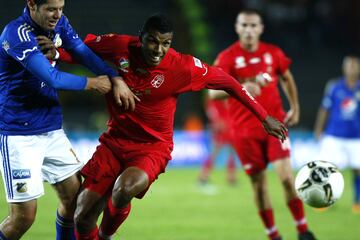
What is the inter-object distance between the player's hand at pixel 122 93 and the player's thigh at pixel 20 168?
2.71ft

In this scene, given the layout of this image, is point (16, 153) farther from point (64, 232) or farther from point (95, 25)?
point (95, 25)

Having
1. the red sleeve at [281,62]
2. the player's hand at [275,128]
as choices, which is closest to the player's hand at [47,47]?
the player's hand at [275,128]

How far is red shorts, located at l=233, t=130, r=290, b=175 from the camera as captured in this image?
24.1 ft

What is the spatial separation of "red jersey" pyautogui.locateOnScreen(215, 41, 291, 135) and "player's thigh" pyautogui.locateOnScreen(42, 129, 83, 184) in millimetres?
2251

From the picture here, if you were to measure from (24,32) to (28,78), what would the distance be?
44 centimetres

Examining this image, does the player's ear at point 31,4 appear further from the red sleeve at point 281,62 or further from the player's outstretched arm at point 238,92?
the red sleeve at point 281,62

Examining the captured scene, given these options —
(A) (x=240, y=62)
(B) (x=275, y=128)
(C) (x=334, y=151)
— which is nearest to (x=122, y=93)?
(B) (x=275, y=128)

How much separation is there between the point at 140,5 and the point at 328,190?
50.7ft

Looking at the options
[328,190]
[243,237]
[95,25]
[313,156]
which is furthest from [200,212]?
[95,25]

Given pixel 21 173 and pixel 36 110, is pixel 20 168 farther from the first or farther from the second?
pixel 36 110

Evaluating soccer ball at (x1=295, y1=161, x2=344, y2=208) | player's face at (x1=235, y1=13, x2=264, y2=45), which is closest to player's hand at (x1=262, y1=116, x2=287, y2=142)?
soccer ball at (x1=295, y1=161, x2=344, y2=208)

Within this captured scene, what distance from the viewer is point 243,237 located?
7789mm

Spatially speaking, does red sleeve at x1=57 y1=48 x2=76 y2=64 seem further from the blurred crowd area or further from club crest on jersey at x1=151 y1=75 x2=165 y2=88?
the blurred crowd area

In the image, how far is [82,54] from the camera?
220 inches
